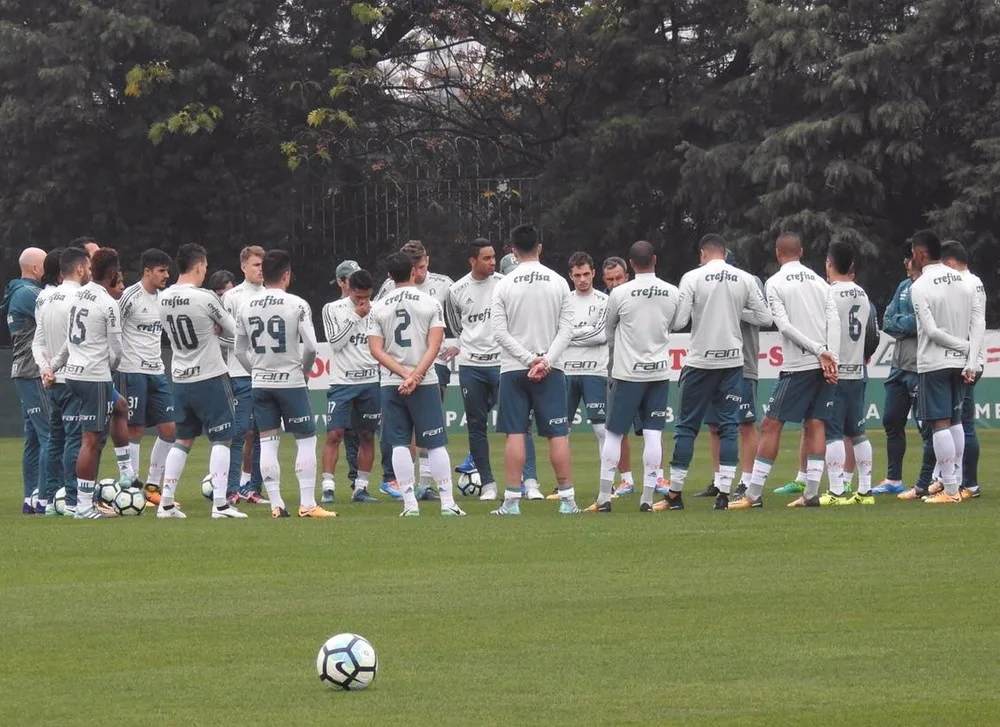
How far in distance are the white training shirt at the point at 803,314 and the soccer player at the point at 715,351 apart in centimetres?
16

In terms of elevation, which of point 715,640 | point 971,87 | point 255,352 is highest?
point 971,87

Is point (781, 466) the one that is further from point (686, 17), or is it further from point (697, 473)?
point (686, 17)

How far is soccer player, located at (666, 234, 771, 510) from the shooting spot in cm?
1462

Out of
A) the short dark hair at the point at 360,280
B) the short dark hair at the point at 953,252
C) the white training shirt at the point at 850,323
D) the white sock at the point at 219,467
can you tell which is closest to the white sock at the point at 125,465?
the white sock at the point at 219,467

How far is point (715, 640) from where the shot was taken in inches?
336

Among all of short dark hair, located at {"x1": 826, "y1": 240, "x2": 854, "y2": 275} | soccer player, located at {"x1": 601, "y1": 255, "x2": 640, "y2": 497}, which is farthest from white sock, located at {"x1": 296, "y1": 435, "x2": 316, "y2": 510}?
short dark hair, located at {"x1": 826, "y1": 240, "x2": 854, "y2": 275}

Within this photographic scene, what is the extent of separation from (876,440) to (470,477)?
11031mm

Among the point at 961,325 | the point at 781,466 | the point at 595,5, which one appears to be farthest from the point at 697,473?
the point at 595,5

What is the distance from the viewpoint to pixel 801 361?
14.7m

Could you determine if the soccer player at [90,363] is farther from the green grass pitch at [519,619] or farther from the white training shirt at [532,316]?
the white training shirt at [532,316]

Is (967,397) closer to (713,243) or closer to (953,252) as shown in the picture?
(953,252)

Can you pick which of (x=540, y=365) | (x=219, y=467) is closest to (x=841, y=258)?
(x=540, y=365)

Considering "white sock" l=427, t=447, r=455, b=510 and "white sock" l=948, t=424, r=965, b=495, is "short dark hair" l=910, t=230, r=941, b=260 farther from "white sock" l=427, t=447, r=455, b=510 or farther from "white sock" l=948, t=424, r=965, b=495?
"white sock" l=427, t=447, r=455, b=510

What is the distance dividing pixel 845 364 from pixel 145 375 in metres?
6.02
